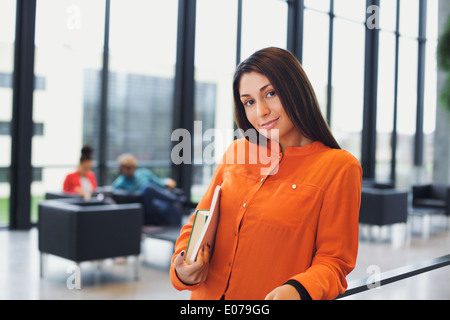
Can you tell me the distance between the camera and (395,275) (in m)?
1.28

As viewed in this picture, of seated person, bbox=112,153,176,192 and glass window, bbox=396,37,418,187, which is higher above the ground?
glass window, bbox=396,37,418,187

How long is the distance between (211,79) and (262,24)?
1.56 meters

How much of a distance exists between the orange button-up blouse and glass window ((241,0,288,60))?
27.2ft

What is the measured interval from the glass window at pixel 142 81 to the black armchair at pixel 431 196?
15.2 feet

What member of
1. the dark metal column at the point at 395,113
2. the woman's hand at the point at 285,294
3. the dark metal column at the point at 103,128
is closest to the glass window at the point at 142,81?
the dark metal column at the point at 103,128

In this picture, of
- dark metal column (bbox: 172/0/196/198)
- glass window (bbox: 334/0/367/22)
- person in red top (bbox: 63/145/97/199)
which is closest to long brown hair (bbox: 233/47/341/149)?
person in red top (bbox: 63/145/97/199)

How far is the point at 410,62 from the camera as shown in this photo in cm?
1333

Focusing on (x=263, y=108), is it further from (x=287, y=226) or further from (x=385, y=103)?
(x=385, y=103)

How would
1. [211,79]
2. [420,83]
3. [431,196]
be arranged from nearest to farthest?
1. [211,79]
2. [431,196]
3. [420,83]

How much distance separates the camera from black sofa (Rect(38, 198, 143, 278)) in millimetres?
4703

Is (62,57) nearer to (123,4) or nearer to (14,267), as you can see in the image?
(123,4)

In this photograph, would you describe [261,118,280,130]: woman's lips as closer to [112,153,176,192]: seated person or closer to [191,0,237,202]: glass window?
[112,153,176,192]: seated person

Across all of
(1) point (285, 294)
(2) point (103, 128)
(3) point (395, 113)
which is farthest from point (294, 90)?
(3) point (395, 113)

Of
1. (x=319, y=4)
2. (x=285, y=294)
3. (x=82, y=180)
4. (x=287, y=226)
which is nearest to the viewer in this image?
(x=285, y=294)
